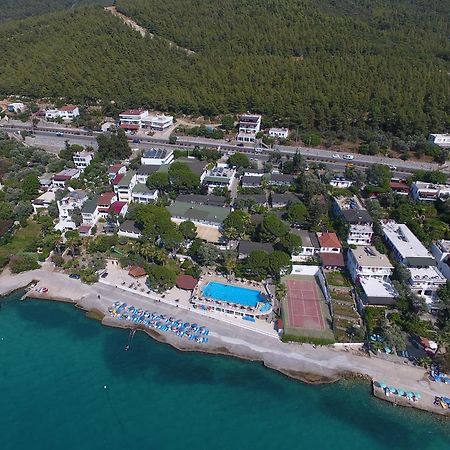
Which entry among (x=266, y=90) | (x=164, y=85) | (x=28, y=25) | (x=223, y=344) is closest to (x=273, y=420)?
(x=223, y=344)

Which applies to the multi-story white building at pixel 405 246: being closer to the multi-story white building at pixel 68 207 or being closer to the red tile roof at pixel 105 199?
the red tile roof at pixel 105 199

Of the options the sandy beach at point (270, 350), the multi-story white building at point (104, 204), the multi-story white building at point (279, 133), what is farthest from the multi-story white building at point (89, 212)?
the multi-story white building at point (279, 133)

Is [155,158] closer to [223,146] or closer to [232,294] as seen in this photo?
[223,146]

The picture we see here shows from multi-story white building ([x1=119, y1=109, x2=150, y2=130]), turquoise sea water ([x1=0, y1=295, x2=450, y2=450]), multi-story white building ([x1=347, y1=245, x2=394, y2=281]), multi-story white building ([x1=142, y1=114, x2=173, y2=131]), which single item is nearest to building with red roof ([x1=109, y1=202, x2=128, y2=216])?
turquoise sea water ([x1=0, y1=295, x2=450, y2=450])

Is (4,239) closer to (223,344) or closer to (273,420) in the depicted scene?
(223,344)

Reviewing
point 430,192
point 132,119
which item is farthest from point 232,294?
point 132,119
